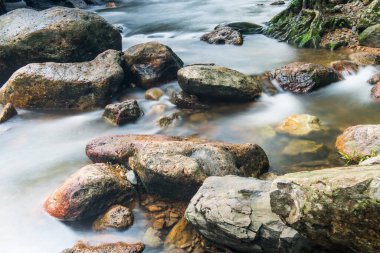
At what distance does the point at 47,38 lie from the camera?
9867 millimetres

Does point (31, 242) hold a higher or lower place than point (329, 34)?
lower

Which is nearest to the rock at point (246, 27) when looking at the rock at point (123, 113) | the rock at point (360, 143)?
the rock at point (123, 113)

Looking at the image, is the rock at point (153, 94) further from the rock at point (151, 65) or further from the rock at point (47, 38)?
the rock at point (47, 38)

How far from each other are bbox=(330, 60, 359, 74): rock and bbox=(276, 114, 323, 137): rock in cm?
286

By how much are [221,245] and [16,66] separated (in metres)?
8.32

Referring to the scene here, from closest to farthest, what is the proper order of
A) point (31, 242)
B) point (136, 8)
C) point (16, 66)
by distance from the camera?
point (31, 242)
point (16, 66)
point (136, 8)

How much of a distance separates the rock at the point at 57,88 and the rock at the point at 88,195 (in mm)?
3677

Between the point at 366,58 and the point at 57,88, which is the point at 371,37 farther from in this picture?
the point at 57,88

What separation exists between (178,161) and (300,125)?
3.17 m

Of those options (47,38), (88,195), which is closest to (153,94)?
(47,38)

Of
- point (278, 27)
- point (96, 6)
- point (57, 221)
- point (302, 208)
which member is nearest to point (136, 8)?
point (96, 6)

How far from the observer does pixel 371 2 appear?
12.6 meters

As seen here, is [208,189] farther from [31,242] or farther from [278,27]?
[278,27]

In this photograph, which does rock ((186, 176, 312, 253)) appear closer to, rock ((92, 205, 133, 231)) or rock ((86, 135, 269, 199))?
rock ((86, 135, 269, 199))
